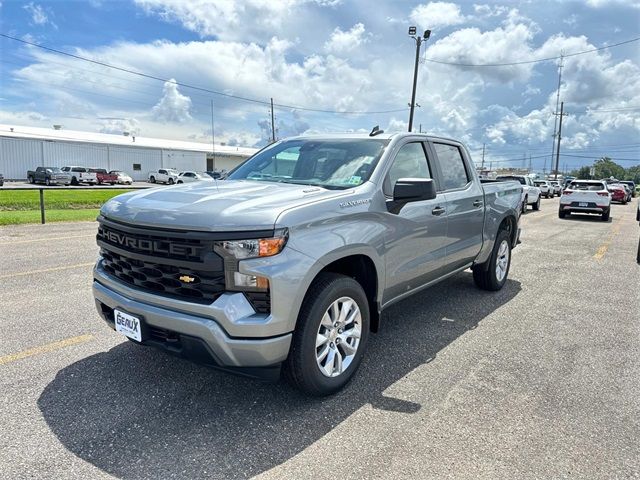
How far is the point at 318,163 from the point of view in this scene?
4184 mm

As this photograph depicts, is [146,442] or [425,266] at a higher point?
[425,266]

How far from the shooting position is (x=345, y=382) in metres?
3.42

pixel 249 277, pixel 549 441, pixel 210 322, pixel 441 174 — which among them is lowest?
pixel 549 441

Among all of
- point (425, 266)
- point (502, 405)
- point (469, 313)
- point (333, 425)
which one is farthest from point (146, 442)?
→ point (469, 313)

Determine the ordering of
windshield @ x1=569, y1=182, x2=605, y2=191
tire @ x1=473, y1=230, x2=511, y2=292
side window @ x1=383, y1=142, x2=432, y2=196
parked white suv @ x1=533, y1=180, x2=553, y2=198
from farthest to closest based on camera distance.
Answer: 1. parked white suv @ x1=533, y1=180, x2=553, y2=198
2. windshield @ x1=569, y1=182, x2=605, y2=191
3. tire @ x1=473, y1=230, x2=511, y2=292
4. side window @ x1=383, y1=142, x2=432, y2=196

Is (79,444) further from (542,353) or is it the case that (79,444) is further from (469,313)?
(469,313)

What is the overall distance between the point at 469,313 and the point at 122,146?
2320 inches

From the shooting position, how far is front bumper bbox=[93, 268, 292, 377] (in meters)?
2.73

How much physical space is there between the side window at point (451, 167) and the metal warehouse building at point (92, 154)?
48.4 m

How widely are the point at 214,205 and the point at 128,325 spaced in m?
1.02

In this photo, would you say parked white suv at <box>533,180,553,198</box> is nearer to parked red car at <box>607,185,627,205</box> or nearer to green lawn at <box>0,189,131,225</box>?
parked red car at <box>607,185,627,205</box>

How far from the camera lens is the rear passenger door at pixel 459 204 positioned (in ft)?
15.7

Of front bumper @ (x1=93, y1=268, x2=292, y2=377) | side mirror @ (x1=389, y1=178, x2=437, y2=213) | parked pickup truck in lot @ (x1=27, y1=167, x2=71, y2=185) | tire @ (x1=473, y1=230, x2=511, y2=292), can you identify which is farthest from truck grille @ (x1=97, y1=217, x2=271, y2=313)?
parked pickup truck in lot @ (x1=27, y1=167, x2=71, y2=185)

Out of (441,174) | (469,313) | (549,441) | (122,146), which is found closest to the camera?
(549,441)
